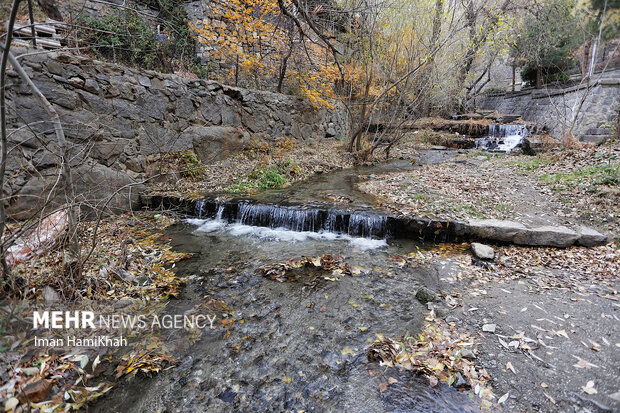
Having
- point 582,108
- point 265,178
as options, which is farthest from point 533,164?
point 265,178

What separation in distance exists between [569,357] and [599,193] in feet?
14.5

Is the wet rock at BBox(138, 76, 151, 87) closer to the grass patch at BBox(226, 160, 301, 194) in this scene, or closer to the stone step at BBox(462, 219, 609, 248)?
the grass patch at BBox(226, 160, 301, 194)

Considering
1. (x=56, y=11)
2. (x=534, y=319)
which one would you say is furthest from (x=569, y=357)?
(x=56, y=11)

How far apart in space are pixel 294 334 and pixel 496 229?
3793 millimetres

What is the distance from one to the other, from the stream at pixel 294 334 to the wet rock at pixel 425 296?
0.10 m

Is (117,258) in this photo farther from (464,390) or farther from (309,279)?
(464,390)

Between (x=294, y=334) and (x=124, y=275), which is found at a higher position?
(x=124, y=275)

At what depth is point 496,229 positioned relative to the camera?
4.62 meters

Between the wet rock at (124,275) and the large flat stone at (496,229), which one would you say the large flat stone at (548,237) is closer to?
the large flat stone at (496,229)

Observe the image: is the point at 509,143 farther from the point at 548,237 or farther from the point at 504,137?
the point at 548,237

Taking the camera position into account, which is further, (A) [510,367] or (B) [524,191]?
(B) [524,191]

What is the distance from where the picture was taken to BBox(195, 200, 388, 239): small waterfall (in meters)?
5.29

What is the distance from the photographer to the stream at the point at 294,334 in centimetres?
214

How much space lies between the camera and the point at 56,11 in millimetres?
8289
